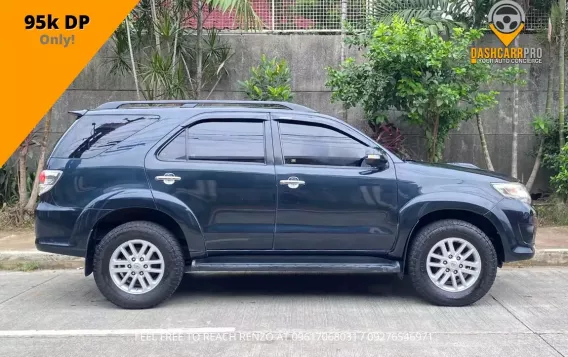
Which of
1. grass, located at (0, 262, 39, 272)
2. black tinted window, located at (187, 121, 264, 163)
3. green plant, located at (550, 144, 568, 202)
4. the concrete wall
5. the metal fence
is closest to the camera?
black tinted window, located at (187, 121, 264, 163)

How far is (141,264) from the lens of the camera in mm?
5734

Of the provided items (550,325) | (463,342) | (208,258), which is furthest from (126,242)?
(550,325)

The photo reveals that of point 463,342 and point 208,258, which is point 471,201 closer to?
point 463,342

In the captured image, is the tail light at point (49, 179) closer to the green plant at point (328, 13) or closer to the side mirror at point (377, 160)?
the side mirror at point (377, 160)

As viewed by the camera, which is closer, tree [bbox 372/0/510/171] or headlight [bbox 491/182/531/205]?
headlight [bbox 491/182/531/205]

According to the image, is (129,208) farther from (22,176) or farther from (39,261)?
(22,176)

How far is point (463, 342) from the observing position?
16.1ft

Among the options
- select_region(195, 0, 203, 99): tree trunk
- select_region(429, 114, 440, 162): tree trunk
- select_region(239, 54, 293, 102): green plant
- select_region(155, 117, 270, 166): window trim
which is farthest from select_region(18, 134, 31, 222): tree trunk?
select_region(429, 114, 440, 162): tree trunk

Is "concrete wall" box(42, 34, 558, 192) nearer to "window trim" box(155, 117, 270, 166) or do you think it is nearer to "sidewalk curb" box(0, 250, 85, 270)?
"sidewalk curb" box(0, 250, 85, 270)

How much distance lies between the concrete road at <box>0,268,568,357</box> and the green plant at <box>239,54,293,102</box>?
138 inches

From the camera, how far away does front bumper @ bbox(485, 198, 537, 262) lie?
579 centimetres

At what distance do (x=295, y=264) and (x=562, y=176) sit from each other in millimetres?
5285

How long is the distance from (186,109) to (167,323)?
6.85ft

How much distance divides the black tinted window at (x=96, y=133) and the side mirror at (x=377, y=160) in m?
2.14
